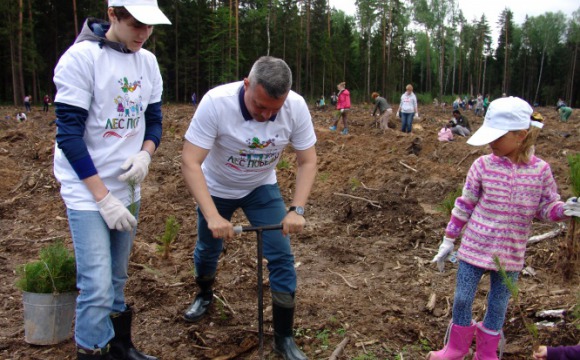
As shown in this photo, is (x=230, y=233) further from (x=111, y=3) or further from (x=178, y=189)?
(x=178, y=189)

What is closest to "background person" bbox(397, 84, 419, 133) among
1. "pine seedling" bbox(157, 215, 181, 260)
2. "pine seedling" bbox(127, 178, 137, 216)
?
"pine seedling" bbox(157, 215, 181, 260)

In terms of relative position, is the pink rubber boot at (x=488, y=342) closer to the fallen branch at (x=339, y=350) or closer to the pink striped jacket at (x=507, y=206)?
the pink striped jacket at (x=507, y=206)

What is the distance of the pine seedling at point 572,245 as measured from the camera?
3.75m

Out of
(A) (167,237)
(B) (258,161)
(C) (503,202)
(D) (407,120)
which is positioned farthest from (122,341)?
(D) (407,120)

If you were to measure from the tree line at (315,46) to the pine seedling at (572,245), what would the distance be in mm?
30923

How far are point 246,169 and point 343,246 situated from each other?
258 cm

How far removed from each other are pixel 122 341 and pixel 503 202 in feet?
7.58

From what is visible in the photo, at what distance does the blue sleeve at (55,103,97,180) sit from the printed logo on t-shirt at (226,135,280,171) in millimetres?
922

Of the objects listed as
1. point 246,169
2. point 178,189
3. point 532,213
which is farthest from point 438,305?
point 178,189

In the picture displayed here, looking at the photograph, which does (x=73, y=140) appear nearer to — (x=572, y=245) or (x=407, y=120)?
(x=572, y=245)

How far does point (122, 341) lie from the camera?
2.92m

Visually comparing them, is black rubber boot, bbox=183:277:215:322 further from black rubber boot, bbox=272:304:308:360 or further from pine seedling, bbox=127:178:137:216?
pine seedling, bbox=127:178:137:216

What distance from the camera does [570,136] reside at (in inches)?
595

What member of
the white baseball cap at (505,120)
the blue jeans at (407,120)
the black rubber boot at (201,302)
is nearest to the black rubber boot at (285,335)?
the black rubber boot at (201,302)
